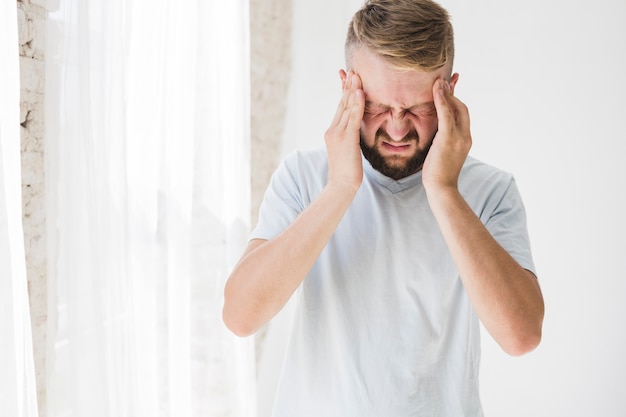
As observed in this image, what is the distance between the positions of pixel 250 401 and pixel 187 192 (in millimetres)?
901

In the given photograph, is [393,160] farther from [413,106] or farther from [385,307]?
[385,307]

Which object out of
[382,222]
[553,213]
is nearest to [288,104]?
[553,213]

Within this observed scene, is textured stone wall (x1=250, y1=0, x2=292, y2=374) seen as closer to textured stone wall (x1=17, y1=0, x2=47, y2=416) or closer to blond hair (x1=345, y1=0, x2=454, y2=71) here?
textured stone wall (x1=17, y1=0, x2=47, y2=416)

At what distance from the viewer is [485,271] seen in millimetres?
1212

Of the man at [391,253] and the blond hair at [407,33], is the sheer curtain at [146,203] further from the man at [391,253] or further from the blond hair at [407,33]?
the blond hair at [407,33]

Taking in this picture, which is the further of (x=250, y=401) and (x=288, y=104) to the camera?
(x=288, y=104)

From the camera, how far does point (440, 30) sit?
1318 mm

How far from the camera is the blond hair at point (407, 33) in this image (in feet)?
4.20

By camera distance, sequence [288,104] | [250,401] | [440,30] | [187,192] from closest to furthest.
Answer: [440,30]
[187,192]
[250,401]
[288,104]

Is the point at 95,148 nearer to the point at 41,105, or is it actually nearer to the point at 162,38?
the point at 41,105

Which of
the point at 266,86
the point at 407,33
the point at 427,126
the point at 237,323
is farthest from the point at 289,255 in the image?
the point at 266,86

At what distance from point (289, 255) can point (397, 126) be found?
34cm

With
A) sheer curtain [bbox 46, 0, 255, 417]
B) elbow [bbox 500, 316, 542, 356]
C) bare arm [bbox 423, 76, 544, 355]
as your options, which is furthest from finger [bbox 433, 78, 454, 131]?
sheer curtain [bbox 46, 0, 255, 417]

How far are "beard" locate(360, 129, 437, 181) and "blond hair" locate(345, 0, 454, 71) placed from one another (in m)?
0.15
